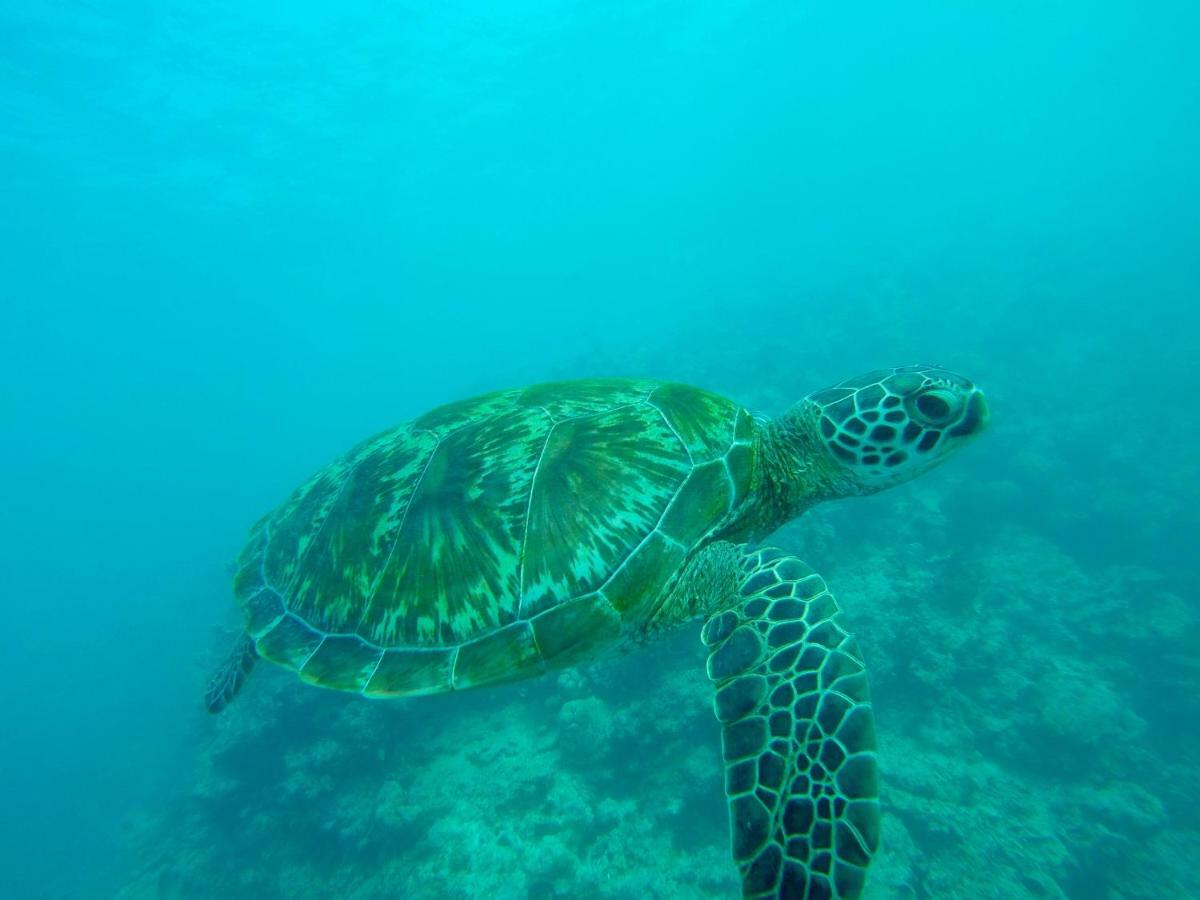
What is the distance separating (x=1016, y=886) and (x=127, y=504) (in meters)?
52.4

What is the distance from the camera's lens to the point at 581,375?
20.3 meters

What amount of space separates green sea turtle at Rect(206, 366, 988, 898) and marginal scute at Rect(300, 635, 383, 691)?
0.05 feet

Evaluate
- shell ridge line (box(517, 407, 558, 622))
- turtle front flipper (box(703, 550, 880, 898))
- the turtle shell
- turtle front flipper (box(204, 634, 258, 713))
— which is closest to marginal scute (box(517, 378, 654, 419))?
the turtle shell

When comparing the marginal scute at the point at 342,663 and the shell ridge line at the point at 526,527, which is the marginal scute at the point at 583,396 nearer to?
the shell ridge line at the point at 526,527

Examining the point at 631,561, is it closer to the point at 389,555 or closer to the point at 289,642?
the point at 389,555

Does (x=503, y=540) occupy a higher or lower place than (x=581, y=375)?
higher

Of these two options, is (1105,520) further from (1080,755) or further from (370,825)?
(370,825)

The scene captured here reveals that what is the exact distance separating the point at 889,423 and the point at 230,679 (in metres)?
5.12

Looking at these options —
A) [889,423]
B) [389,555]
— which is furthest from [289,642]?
[889,423]

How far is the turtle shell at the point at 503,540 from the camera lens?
8.96 feet

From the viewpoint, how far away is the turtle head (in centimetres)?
297

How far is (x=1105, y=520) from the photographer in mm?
8547

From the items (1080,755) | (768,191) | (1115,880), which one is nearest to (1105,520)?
(1080,755)

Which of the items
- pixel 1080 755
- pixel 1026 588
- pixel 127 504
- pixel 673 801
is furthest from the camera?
pixel 127 504
